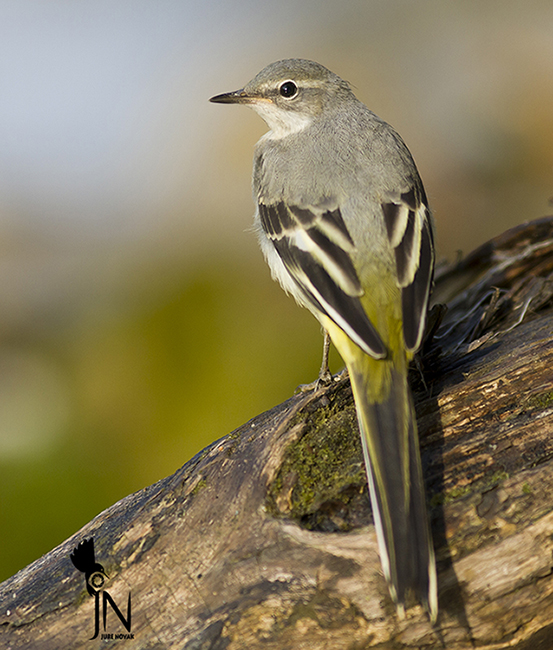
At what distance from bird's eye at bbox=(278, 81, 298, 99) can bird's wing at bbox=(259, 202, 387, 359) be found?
4.07 ft

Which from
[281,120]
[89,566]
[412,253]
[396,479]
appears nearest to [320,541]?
[396,479]

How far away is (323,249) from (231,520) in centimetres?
156

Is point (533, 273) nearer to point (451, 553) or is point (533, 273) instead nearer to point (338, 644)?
point (451, 553)

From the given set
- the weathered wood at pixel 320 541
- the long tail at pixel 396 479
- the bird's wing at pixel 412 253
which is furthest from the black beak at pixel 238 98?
the long tail at pixel 396 479

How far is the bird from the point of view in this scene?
251 centimetres

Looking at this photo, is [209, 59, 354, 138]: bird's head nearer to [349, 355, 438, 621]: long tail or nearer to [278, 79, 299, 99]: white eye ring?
[278, 79, 299, 99]: white eye ring

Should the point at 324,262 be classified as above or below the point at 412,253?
above

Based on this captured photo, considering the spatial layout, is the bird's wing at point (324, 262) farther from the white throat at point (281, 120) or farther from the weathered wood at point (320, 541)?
the white throat at point (281, 120)

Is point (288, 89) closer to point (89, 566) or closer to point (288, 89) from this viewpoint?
point (288, 89)

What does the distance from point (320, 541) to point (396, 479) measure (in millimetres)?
446

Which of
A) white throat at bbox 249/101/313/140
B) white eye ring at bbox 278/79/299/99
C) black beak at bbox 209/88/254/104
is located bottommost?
white throat at bbox 249/101/313/140

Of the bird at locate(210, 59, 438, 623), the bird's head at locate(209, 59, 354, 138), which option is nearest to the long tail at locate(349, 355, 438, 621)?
the bird at locate(210, 59, 438, 623)

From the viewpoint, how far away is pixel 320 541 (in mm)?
2664

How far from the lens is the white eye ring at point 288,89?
4.70m
